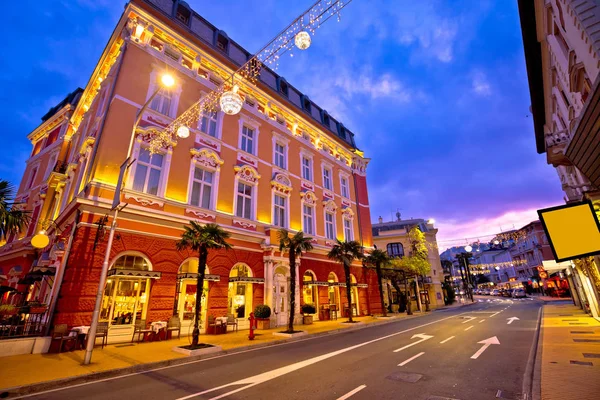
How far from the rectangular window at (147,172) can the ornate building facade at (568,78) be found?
1658 centimetres

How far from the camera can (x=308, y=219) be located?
25.0 m

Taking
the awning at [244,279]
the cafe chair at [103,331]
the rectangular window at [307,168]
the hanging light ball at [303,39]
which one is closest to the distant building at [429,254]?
the rectangular window at [307,168]

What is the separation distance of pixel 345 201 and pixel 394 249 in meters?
20.6

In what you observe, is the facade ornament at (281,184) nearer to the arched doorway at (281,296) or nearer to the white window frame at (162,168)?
the arched doorway at (281,296)

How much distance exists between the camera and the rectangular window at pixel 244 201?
19.3 m

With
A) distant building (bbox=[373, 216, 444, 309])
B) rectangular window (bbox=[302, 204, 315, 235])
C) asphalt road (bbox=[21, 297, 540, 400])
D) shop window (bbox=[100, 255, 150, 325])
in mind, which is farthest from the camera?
distant building (bbox=[373, 216, 444, 309])

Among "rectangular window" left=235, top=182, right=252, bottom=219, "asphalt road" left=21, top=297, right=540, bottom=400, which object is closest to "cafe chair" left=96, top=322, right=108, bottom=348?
"asphalt road" left=21, top=297, right=540, bottom=400

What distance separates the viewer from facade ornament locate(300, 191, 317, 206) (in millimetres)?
24750

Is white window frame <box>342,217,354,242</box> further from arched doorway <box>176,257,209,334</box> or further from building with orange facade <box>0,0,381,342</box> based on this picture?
arched doorway <box>176,257,209,334</box>

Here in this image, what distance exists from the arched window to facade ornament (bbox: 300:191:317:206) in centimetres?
2497

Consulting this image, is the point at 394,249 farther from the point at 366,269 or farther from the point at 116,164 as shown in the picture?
the point at 116,164

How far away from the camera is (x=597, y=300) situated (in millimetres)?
16547

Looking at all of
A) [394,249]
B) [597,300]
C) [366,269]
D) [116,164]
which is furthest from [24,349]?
[394,249]

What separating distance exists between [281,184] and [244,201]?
13.0ft
